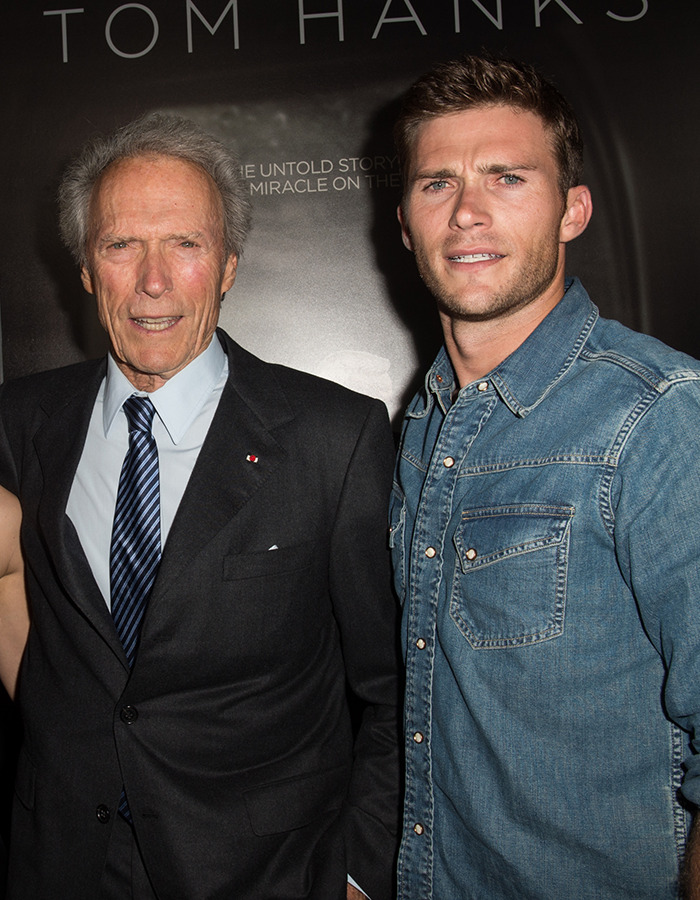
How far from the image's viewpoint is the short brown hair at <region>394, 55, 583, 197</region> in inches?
57.3

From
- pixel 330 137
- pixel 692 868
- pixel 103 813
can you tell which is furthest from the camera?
pixel 330 137

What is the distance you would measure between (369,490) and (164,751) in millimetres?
631

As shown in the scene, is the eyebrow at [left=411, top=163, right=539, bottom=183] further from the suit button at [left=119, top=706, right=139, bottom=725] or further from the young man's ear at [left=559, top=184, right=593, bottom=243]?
the suit button at [left=119, top=706, right=139, bottom=725]

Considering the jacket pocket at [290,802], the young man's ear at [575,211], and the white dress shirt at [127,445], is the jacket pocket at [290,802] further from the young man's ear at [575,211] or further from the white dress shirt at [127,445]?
the young man's ear at [575,211]

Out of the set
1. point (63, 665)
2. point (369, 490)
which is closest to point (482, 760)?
point (369, 490)

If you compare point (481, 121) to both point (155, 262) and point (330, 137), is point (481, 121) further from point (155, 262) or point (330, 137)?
point (330, 137)

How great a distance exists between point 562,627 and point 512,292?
0.60m

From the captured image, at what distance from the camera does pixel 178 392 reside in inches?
63.8

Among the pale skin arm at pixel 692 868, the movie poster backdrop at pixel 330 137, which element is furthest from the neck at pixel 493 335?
the movie poster backdrop at pixel 330 137

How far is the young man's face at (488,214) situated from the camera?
1.41m

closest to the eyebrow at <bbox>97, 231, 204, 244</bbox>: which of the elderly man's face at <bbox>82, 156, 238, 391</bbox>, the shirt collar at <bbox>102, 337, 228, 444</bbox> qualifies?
the elderly man's face at <bbox>82, 156, 238, 391</bbox>

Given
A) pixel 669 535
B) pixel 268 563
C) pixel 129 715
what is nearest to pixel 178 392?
pixel 268 563

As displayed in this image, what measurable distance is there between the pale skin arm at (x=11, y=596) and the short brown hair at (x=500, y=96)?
3.76 feet

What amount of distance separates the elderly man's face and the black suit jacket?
161 mm
